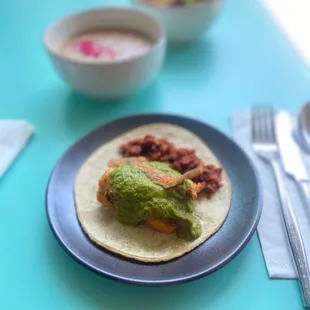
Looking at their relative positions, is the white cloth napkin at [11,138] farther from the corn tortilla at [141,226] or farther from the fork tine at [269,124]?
the fork tine at [269,124]

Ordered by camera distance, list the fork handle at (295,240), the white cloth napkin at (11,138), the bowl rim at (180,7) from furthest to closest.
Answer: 1. the bowl rim at (180,7)
2. the white cloth napkin at (11,138)
3. the fork handle at (295,240)

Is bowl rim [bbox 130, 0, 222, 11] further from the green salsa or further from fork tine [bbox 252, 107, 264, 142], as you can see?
the green salsa

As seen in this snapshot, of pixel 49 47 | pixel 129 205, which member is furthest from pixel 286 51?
pixel 129 205

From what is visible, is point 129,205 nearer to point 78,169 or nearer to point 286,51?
point 78,169

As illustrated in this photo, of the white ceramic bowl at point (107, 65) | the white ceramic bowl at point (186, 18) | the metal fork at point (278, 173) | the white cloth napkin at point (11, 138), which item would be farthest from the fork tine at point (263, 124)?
the white cloth napkin at point (11, 138)

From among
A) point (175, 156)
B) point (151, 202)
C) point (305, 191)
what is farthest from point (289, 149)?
point (151, 202)

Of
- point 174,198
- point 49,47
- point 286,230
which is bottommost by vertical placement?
point 286,230

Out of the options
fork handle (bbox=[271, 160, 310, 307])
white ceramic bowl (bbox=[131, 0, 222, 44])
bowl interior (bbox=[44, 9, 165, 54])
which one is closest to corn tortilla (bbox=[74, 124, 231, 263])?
fork handle (bbox=[271, 160, 310, 307])
